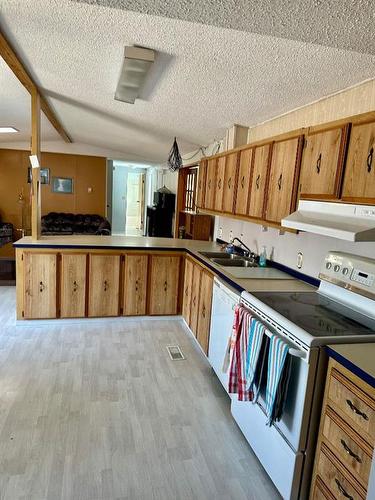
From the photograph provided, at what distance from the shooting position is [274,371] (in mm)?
1672

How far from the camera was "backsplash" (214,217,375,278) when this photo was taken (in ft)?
7.13

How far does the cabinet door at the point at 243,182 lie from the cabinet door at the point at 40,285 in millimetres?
1946

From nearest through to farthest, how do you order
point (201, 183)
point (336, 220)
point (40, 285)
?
point (336, 220), point (40, 285), point (201, 183)

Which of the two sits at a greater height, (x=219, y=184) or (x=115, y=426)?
(x=219, y=184)

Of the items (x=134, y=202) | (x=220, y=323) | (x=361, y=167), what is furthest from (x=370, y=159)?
(x=134, y=202)

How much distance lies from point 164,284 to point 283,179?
199 centimetres

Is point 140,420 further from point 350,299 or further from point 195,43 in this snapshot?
point 195,43

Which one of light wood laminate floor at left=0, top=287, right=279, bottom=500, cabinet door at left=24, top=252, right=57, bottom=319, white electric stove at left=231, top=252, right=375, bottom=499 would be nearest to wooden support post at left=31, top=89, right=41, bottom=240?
cabinet door at left=24, top=252, right=57, bottom=319

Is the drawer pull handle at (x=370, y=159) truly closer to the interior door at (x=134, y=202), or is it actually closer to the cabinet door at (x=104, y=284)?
the cabinet door at (x=104, y=284)

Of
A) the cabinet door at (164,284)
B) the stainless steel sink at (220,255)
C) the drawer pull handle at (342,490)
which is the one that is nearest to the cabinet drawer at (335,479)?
the drawer pull handle at (342,490)

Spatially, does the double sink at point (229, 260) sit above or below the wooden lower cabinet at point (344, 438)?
above

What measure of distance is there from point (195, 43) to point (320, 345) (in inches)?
71.4

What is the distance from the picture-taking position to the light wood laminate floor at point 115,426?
1.74 m

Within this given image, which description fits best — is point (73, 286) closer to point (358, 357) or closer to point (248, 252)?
point (248, 252)
